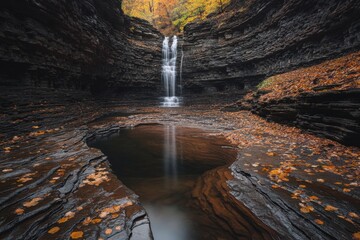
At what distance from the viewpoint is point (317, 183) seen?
3.55 meters

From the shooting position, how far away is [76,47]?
13.9 metres

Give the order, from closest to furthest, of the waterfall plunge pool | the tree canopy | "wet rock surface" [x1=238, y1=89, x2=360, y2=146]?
the waterfall plunge pool, "wet rock surface" [x1=238, y1=89, x2=360, y2=146], the tree canopy

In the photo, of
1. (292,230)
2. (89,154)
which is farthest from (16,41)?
(292,230)

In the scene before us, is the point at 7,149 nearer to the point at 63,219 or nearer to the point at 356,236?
the point at 63,219

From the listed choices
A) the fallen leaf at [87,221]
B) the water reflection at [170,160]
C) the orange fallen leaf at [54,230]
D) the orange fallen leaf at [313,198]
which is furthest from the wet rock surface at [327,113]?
the orange fallen leaf at [54,230]

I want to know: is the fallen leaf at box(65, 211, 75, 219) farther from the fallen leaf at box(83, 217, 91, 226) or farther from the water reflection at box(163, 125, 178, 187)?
the water reflection at box(163, 125, 178, 187)

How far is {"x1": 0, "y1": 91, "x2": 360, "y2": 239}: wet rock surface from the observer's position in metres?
2.46

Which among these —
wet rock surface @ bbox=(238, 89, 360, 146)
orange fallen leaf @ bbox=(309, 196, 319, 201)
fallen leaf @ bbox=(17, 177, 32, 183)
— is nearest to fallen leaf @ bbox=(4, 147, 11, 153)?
fallen leaf @ bbox=(17, 177, 32, 183)

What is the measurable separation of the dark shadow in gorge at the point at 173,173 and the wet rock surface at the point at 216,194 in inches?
5.5

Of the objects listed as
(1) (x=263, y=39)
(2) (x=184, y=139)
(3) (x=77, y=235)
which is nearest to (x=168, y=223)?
(3) (x=77, y=235)

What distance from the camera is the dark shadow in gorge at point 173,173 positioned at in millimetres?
2881

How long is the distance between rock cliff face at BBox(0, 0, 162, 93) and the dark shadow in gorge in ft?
20.3

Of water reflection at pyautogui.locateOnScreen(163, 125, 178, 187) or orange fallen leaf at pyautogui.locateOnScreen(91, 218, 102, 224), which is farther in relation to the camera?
water reflection at pyautogui.locateOnScreen(163, 125, 178, 187)

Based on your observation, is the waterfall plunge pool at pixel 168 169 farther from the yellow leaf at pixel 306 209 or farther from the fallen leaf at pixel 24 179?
the fallen leaf at pixel 24 179
